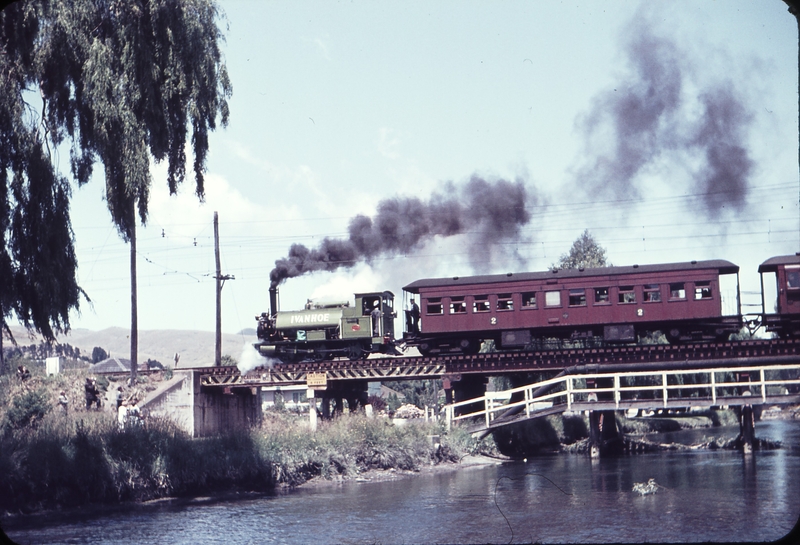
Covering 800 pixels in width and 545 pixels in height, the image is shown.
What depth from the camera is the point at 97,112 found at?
18.0m

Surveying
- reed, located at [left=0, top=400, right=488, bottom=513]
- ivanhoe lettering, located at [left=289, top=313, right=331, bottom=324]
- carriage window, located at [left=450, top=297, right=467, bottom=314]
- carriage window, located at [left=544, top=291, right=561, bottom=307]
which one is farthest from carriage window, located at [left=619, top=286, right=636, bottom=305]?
ivanhoe lettering, located at [left=289, top=313, right=331, bottom=324]

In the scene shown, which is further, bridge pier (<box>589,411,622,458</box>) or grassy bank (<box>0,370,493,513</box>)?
bridge pier (<box>589,411,622,458</box>)

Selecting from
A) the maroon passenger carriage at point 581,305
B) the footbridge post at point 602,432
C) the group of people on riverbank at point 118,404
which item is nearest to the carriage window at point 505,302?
the maroon passenger carriage at point 581,305

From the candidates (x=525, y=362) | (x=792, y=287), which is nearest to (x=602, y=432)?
(x=525, y=362)

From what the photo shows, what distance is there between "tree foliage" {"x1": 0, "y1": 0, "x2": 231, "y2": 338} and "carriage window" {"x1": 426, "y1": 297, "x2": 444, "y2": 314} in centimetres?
1648

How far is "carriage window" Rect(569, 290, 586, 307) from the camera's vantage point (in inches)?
1335

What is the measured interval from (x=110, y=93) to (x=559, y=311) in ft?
70.4

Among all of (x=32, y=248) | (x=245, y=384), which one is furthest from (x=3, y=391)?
(x=32, y=248)

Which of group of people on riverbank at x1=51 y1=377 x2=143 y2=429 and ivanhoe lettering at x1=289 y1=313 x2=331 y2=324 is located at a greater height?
ivanhoe lettering at x1=289 y1=313 x2=331 y2=324

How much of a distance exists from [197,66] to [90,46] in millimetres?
2831

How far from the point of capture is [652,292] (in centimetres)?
3319

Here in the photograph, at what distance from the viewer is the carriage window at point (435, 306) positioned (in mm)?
35188

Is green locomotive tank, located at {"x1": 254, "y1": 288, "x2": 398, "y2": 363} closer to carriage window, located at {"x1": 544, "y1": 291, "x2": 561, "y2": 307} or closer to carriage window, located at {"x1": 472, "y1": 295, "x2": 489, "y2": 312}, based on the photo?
carriage window, located at {"x1": 472, "y1": 295, "x2": 489, "y2": 312}

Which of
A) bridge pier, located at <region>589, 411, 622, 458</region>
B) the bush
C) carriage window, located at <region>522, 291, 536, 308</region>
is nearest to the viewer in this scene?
the bush
